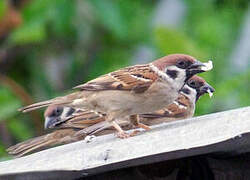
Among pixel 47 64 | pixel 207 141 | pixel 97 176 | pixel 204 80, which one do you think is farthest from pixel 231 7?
pixel 207 141

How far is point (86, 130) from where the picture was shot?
502cm

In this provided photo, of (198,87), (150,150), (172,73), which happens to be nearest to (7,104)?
(198,87)

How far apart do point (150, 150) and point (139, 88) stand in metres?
1.68

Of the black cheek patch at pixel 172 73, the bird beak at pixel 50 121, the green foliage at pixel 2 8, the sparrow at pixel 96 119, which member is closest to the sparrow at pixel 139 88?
the black cheek patch at pixel 172 73

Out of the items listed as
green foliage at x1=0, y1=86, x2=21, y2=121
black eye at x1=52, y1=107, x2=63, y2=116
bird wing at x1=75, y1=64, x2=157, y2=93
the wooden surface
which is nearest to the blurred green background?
green foliage at x1=0, y1=86, x2=21, y2=121

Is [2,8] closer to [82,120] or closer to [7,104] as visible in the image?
[7,104]

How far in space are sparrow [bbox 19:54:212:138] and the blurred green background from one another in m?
0.84

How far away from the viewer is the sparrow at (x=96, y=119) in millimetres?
5145

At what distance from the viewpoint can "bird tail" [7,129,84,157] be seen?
5.04 metres

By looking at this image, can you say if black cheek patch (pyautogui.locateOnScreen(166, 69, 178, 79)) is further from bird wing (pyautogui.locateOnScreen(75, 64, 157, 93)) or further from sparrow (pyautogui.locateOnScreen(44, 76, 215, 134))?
sparrow (pyautogui.locateOnScreen(44, 76, 215, 134))

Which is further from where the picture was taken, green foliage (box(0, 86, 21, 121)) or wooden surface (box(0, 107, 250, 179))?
green foliage (box(0, 86, 21, 121))

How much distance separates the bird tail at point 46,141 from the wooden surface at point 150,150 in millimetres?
1865

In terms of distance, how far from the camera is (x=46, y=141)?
17.5ft

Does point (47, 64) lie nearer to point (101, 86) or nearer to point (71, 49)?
point (71, 49)
